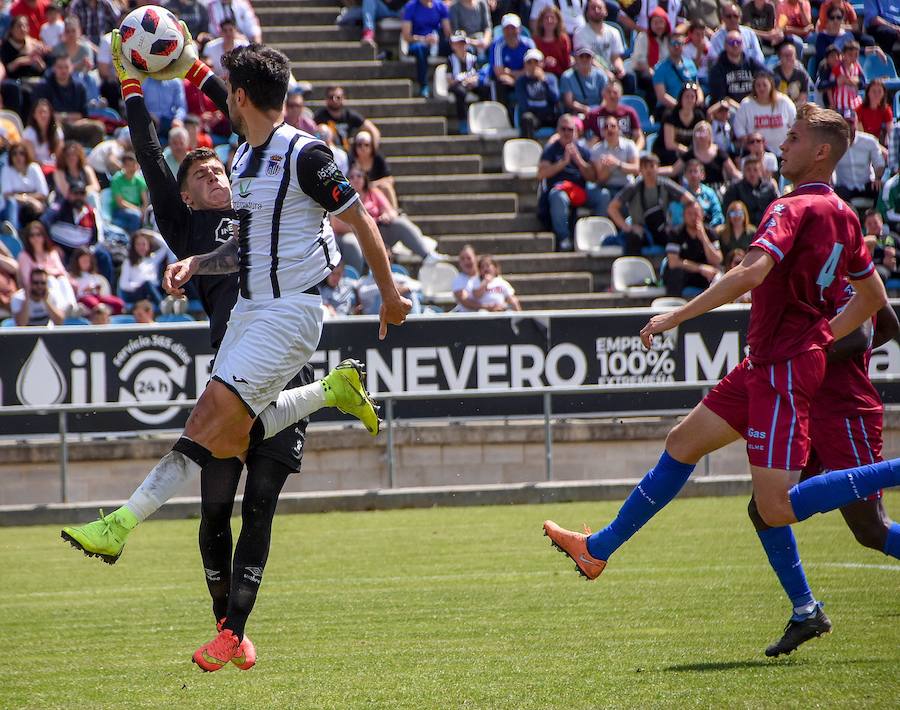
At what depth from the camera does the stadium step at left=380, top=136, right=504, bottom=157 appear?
20.2 m

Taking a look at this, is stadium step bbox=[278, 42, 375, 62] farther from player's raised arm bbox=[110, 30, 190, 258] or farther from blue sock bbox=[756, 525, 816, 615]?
blue sock bbox=[756, 525, 816, 615]

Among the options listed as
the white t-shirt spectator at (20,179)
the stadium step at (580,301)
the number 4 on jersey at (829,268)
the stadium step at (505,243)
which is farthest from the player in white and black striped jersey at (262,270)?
the stadium step at (505,243)

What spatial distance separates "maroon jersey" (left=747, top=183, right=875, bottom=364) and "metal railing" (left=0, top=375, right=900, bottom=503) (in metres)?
7.44

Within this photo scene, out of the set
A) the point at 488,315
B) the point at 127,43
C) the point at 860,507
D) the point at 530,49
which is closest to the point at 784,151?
the point at 860,507

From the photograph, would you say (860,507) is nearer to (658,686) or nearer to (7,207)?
(658,686)

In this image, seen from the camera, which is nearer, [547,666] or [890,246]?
[547,666]

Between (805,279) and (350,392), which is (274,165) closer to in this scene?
(350,392)

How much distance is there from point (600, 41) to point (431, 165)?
3.28m

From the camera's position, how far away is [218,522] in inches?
239

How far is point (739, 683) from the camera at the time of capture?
5359 mm

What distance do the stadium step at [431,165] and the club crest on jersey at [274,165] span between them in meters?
14.5

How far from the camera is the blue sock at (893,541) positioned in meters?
6.04

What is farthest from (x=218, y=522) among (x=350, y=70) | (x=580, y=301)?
(x=350, y=70)

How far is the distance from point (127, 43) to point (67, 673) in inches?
111
